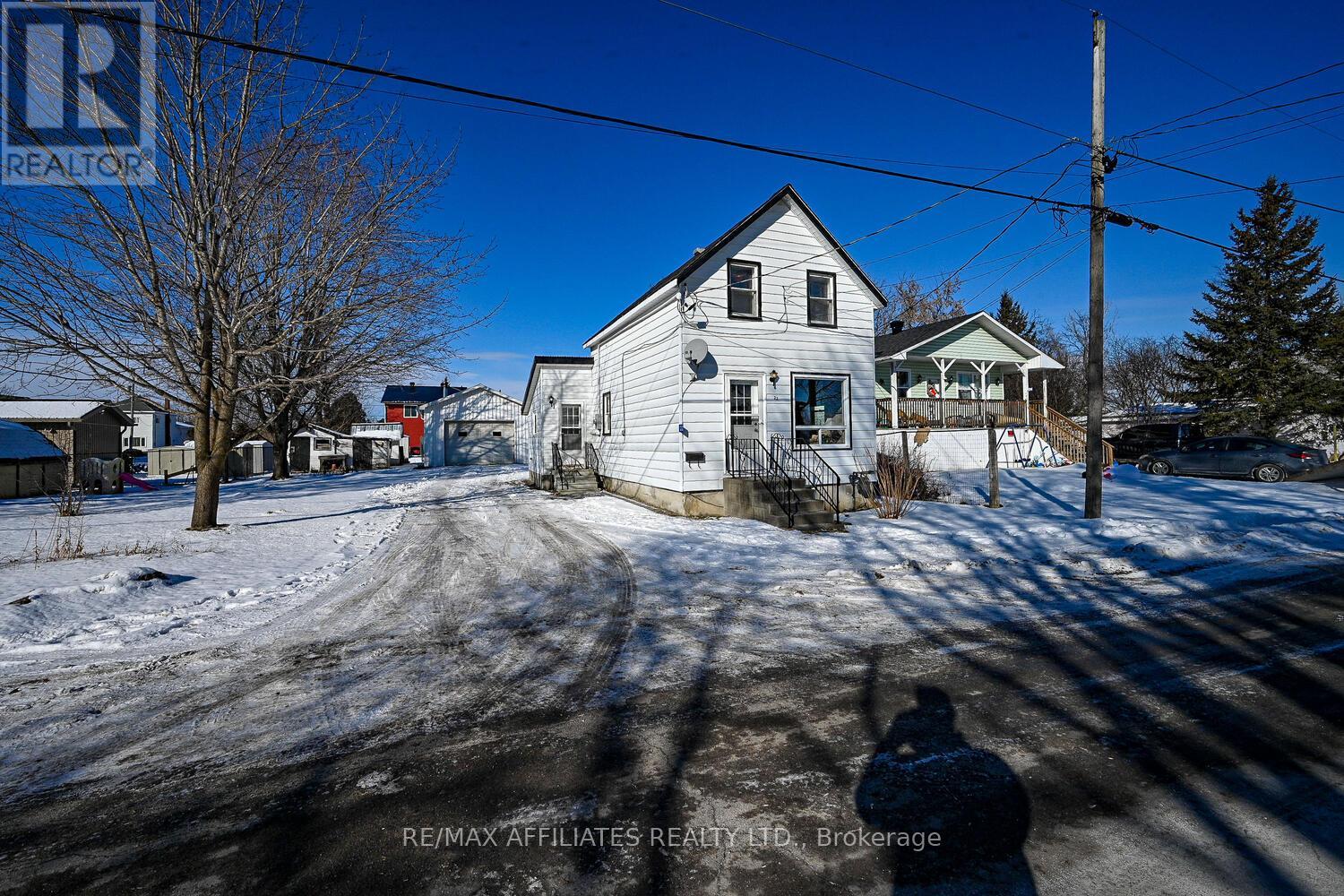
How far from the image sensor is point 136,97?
1039 cm

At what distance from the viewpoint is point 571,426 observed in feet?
74.4

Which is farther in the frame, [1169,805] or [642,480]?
[642,480]

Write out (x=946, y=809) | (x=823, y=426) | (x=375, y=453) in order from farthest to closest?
(x=375, y=453) → (x=823, y=426) → (x=946, y=809)

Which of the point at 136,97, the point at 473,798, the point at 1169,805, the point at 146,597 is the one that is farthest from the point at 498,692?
the point at 136,97

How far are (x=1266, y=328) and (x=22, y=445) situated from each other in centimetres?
4721

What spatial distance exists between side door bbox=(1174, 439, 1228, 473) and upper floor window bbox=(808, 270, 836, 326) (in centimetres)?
1429

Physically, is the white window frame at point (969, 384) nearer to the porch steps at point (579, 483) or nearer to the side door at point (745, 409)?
the side door at point (745, 409)

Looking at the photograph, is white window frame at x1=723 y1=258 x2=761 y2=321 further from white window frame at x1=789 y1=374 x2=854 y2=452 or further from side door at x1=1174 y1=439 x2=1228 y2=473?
side door at x1=1174 y1=439 x2=1228 y2=473

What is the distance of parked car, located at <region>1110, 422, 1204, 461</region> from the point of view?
89.7 ft

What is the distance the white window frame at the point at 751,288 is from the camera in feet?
45.5

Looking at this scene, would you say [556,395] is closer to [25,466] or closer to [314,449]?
[25,466]

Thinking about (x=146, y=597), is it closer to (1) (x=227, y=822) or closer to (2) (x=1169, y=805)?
(1) (x=227, y=822)

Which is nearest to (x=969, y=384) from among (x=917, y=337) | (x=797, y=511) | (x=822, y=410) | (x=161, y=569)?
(x=917, y=337)

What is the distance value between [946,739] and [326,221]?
13.1m
